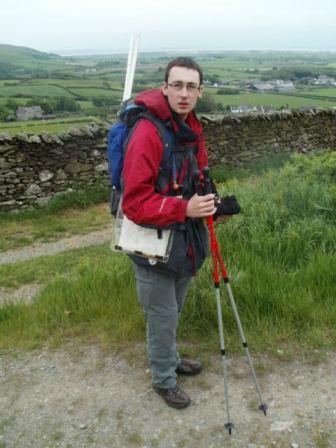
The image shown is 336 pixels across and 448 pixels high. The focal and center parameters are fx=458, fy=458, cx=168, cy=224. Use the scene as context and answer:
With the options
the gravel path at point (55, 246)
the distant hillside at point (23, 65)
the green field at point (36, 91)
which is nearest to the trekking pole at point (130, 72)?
the gravel path at point (55, 246)

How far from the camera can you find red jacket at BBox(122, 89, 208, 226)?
7.95 ft

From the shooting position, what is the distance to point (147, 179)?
243cm

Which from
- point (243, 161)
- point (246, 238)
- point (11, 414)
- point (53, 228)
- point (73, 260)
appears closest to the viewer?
point (11, 414)

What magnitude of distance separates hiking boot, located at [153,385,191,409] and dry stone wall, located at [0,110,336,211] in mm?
7506

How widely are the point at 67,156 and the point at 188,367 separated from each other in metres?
7.67

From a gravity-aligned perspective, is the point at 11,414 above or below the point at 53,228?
above

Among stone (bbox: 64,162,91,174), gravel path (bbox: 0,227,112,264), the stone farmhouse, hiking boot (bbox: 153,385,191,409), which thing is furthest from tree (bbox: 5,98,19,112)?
hiking boot (bbox: 153,385,191,409)

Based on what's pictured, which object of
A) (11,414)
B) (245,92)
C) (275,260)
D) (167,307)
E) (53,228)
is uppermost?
(245,92)

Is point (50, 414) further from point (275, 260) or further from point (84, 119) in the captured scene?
point (84, 119)

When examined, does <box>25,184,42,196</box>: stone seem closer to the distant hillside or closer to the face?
the face


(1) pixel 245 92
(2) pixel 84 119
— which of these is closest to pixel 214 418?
(2) pixel 84 119

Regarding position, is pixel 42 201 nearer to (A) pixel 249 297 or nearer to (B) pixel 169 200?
(A) pixel 249 297

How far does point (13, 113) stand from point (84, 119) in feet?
11.9

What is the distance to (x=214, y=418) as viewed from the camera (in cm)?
287
